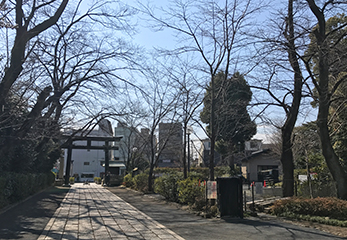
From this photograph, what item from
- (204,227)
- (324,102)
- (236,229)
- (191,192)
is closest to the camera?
(236,229)

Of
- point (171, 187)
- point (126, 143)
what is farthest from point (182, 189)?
point (126, 143)

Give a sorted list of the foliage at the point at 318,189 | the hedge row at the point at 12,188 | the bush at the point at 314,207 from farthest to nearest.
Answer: the foliage at the point at 318,189 → the hedge row at the point at 12,188 → the bush at the point at 314,207

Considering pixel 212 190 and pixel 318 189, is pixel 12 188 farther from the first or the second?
pixel 318 189

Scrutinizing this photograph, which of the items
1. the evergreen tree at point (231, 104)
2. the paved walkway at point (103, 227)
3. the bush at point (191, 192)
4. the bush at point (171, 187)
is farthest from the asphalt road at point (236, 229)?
the evergreen tree at point (231, 104)

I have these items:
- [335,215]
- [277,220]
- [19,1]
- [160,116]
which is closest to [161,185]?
[160,116]

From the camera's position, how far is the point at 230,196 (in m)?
10.8

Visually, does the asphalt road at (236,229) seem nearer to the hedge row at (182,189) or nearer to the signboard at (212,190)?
the signboard at (212,190)

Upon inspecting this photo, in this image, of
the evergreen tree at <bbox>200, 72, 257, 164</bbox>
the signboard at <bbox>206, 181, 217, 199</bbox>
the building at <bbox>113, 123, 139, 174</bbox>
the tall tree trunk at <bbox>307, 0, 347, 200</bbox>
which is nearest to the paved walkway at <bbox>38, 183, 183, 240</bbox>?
the signboard at <bbox>206, 181, 217, 199</bbox>

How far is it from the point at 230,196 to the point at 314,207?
2706 mm

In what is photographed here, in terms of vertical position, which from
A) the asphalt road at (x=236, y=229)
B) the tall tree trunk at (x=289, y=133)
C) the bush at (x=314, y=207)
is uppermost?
the tall tree trunk at (x=289, y=133)

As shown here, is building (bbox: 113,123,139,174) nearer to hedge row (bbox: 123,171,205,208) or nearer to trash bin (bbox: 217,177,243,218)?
hedge row (bbox: 123,171,205,208)

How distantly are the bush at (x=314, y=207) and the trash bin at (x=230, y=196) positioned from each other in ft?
5.48

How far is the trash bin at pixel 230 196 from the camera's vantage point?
35.0 ft

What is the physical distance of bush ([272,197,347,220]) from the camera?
9.86m
